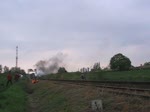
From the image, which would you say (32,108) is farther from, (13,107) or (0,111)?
(0,111)

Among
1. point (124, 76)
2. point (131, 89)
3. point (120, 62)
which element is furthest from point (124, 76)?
point (120, 62)

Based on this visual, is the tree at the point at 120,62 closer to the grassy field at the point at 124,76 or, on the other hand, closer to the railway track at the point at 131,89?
the grassy field at the point at 124,76

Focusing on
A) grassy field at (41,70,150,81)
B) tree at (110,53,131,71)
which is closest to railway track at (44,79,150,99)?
grassy field at (41,70,150,81)

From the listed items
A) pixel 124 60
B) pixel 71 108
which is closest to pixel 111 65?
pixel 124 60

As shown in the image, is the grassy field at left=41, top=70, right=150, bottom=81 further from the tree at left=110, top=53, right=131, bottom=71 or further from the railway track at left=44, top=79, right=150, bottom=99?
the tree at left=110, top=53, right=131, bottom=71

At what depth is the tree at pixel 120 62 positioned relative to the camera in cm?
8900

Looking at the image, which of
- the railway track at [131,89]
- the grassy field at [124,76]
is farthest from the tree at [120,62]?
the railway track at [131,89]

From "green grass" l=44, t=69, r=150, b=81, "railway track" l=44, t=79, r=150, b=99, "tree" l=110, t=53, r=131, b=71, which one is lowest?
"railway track" l=44, t=79, r=150, b=99

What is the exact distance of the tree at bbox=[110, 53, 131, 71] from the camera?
89000 millimetres

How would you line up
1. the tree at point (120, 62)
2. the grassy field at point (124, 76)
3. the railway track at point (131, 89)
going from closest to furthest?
the railway track at point (131, 89) < the grassy field at point (124, 76) < the tree at point (120, 62)

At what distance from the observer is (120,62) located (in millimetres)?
89750

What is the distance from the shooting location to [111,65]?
93000 mm

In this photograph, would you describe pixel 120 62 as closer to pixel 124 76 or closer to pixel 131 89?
pixel 124 76

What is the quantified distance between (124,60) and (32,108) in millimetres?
65311
